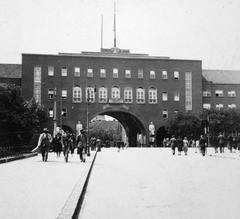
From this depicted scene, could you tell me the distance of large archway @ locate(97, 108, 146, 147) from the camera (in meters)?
69.0

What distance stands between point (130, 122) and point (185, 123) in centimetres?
1449

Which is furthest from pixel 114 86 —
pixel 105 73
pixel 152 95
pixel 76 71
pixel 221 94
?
pixel 221 94

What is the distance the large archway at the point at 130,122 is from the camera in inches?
2717

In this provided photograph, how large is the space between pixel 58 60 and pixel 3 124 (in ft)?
69.9

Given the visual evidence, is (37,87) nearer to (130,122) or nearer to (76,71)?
(76,71)

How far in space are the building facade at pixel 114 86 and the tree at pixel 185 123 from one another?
4.39 meters

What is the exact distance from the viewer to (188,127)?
2495 inches

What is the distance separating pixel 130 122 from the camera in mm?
75000

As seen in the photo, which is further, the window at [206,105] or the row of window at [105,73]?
the window at [206,105]

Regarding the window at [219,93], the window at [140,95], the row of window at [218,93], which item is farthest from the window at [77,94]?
the window at [219,93]

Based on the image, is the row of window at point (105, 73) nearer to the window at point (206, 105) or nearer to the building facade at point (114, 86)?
the building facade at point (114, 86)

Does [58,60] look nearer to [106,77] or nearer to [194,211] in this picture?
[106,77]

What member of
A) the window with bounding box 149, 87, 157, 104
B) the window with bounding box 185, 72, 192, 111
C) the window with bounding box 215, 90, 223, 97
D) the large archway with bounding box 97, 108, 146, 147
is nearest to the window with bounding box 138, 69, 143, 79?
the window with bounding box 149, 87, 157, 104

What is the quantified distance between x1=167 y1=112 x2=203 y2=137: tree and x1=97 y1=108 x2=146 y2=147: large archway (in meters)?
6.08
